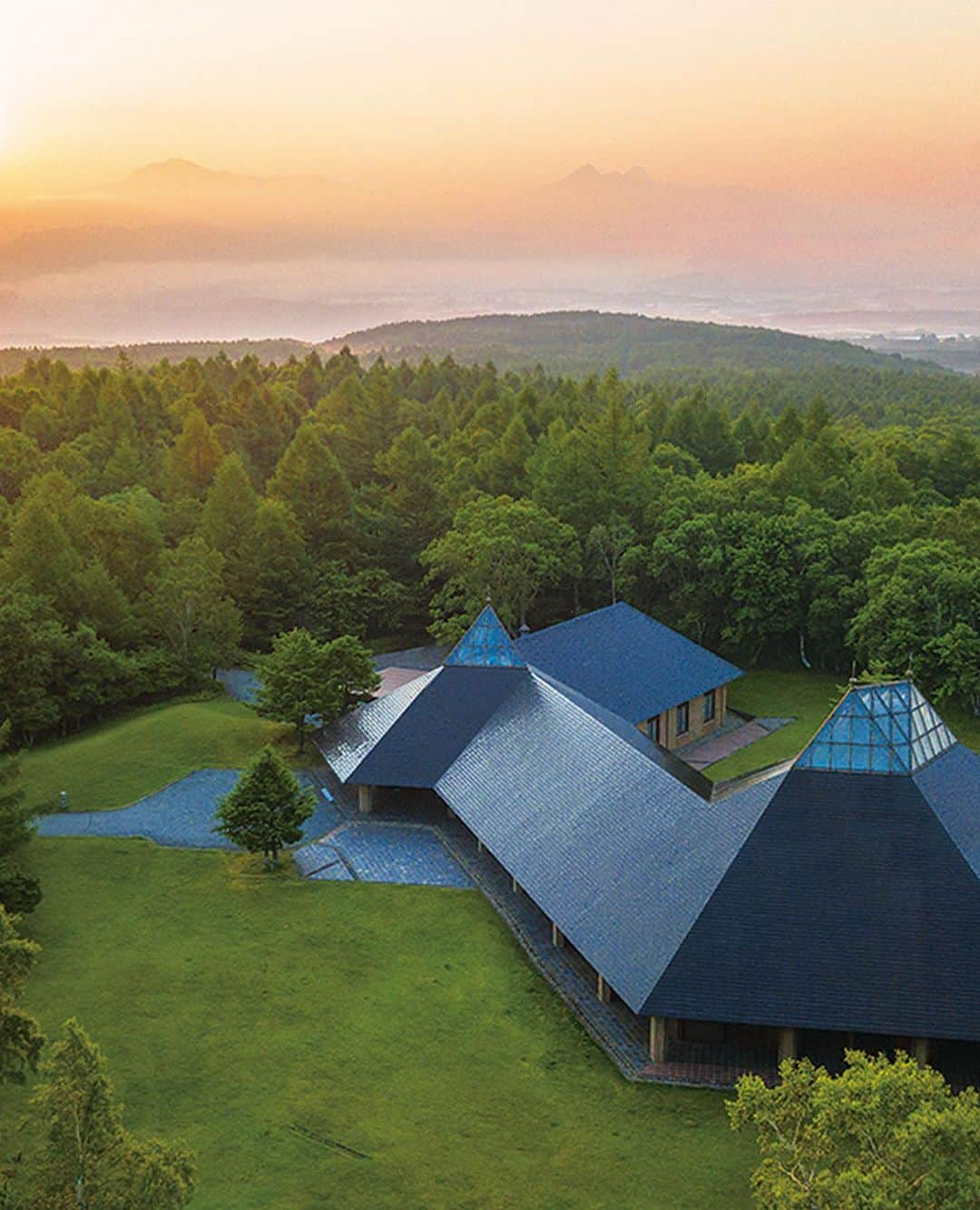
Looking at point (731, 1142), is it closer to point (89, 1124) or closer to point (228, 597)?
point (89, 1124)

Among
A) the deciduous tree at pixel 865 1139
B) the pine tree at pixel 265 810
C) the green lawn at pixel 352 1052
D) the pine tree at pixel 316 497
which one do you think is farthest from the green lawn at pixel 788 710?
the pine tree at pixel 316 497

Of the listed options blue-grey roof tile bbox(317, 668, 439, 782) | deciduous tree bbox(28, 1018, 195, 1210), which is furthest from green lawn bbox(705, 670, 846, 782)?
deciduous tree bbox(28, 1018, 195, 1210)

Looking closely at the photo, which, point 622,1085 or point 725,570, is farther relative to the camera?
point 725,570

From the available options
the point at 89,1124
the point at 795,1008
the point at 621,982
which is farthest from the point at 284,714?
the point at 89,1124

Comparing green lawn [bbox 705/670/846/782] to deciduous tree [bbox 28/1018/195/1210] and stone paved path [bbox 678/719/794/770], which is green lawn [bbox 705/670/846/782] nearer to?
stone paved path [bbox 678/719/794/770]

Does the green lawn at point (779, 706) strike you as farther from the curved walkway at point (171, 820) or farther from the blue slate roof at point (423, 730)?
the curved walkway at point (171, 820)

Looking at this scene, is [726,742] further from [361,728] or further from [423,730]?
[361,728]
